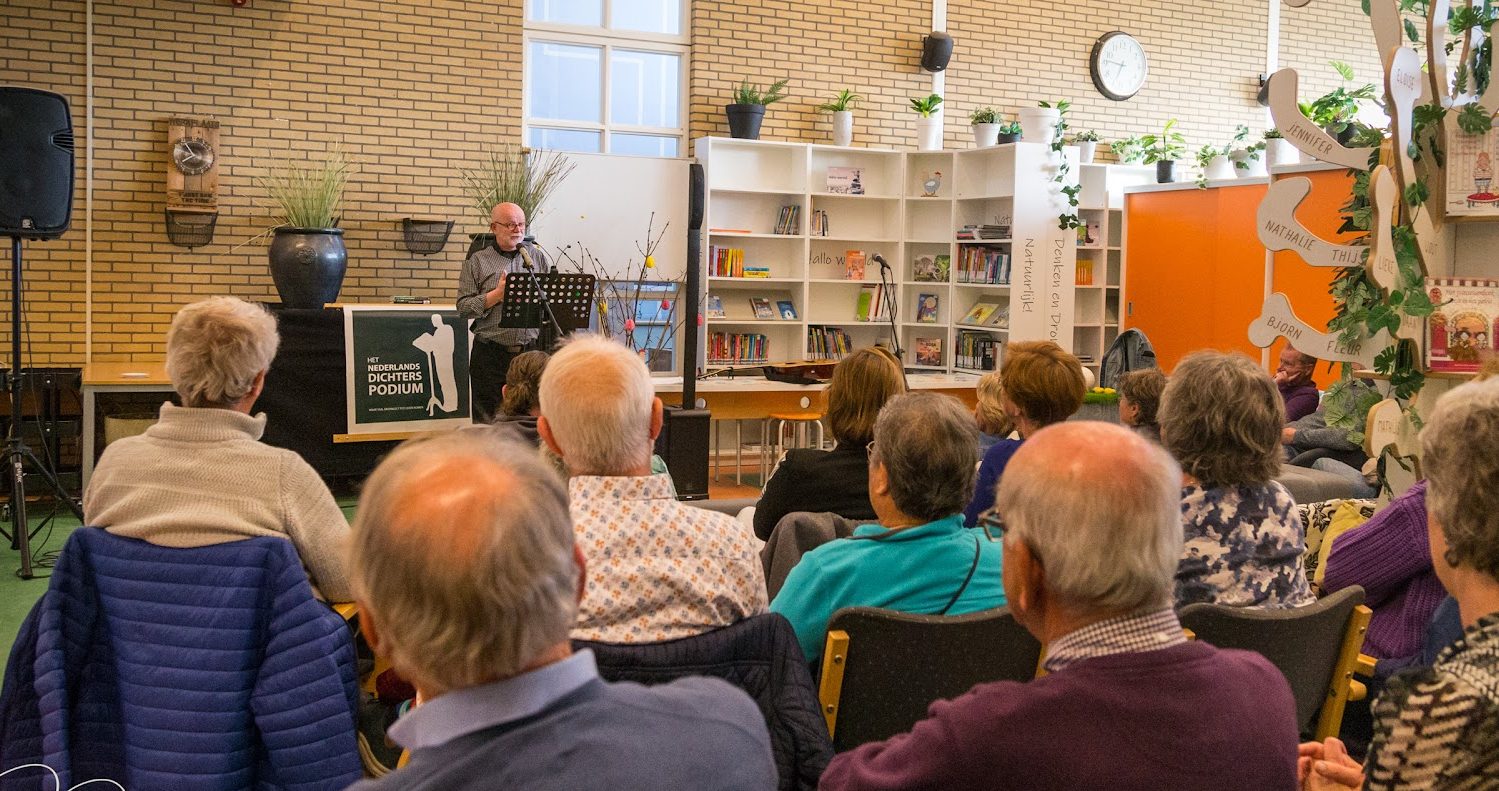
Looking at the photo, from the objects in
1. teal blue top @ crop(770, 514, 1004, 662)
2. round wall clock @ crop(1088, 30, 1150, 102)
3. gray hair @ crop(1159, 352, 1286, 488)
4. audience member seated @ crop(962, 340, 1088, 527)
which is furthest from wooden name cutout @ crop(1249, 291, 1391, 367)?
round wall clock @ crop(1088, 30, 1150, 102)

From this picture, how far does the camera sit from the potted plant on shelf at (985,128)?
9.99 m

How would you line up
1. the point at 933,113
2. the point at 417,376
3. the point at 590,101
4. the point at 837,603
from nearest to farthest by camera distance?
1. the point at 837,603
2. the point at 417,376
3. the point at 590,101
4. the point at 933,113

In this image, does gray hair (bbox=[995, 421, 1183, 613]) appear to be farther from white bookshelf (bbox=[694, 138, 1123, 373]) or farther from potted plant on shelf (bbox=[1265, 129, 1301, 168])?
potted plant on shelf (bbox=[1265, 129, 1301, 168])

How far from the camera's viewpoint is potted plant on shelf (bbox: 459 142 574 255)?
29.0 feet

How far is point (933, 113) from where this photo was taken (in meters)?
10.1

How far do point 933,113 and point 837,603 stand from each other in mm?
8328

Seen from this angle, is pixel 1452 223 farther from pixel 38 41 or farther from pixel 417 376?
pixel 38 41

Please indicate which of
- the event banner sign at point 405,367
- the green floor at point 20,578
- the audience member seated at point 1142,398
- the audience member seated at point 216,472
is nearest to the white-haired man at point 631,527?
the audience member seated at point 216,472

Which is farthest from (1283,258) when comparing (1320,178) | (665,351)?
(665,351)

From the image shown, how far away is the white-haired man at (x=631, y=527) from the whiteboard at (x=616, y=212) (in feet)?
22.4

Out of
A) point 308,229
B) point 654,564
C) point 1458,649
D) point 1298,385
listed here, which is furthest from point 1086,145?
point 1458,649

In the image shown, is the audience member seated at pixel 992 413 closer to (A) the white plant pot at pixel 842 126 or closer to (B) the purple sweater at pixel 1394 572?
(B) the purple sweater at pixel 1394 572

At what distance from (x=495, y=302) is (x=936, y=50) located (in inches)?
187

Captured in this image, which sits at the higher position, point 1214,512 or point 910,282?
point 910,282
